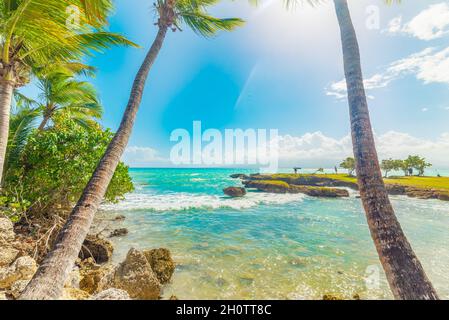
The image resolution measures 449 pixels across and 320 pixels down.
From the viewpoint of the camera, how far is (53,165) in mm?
7941

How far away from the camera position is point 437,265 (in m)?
7.81

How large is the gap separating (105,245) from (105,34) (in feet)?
22.9

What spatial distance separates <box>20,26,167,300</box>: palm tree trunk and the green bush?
5117mm

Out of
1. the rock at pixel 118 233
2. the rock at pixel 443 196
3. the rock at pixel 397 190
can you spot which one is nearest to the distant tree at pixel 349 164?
the rock at pixel 397 190

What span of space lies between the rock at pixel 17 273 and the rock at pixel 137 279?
6.29 ft

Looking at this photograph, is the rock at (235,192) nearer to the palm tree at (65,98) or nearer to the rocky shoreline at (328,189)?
the rocky shoreline at (328,189)

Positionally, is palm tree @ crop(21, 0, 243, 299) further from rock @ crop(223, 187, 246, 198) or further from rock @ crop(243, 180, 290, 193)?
rock @ crop(243, 180, 290, 193)

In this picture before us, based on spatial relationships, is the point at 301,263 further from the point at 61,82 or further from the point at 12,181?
the point at 61,82

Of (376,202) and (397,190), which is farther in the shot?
(397,190)

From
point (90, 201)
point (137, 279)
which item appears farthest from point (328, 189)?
point (90, 201)

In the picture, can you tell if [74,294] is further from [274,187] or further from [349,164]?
[349,164]

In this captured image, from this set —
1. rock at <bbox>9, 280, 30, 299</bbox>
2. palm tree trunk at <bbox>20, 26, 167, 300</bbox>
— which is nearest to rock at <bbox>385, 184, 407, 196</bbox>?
palm tree trunk at <bbox>20, 26, 167, 300</bbox>

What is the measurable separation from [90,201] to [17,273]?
8.78ft

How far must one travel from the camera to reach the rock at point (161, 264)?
20.4 feet
